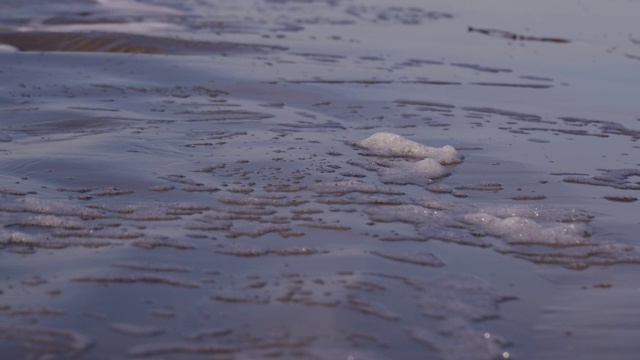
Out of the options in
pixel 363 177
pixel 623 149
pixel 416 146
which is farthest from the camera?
pixel 623 149

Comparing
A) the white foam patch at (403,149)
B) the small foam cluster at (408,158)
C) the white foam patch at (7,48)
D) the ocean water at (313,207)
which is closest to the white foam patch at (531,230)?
the ocean water at (313,207)

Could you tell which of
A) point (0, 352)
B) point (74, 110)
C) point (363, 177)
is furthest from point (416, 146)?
point (0, 352)

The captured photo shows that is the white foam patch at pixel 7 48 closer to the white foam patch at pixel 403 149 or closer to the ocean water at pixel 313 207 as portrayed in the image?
the ocean water at pixel 313 207

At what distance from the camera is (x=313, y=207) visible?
4590 mm

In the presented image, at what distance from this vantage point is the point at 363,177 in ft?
17.2

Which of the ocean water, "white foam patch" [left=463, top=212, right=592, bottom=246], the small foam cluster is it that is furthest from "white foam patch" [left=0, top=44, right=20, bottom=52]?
"white foam patch" [left=463, top=212, right=592, bottom=246]

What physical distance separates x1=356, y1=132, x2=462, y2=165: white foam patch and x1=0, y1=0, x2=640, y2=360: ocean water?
0.02 m

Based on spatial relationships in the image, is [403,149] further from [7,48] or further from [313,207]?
[7,48]

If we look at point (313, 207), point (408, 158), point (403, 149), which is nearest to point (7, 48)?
point (403, 149)

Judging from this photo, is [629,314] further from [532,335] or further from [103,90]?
[103,90]

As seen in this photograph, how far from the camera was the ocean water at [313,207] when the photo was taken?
3.14 metres

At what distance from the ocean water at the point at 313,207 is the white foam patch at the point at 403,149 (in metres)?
0.02

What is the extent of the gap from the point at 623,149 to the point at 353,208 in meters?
2.55

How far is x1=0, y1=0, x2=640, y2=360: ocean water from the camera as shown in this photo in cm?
314
